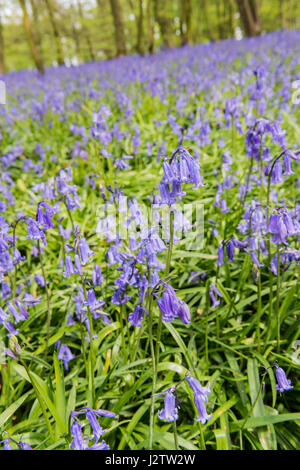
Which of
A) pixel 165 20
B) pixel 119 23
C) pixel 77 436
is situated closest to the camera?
pixel 77 436

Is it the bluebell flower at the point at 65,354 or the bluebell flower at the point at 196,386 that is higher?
the bluebell flower at the point at 196,386

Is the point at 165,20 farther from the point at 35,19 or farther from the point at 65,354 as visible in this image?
the point at 65,354

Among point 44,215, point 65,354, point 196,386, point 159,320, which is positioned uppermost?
point 44,215

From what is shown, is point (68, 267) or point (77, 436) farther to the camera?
point (68, 267)

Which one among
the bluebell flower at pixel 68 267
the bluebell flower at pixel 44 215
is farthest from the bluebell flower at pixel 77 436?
the bluebell flower at pixel 44 215

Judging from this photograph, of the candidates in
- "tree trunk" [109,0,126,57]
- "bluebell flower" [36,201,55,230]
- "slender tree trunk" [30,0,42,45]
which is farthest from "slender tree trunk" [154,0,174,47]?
"bluebell flower" [36,201,55,230]

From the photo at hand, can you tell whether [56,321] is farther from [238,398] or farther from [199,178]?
[199,178]

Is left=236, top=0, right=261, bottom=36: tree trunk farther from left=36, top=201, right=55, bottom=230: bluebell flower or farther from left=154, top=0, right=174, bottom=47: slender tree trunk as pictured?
left=36, top=201, right=55, bottom=230: bluebell flower

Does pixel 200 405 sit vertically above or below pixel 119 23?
below

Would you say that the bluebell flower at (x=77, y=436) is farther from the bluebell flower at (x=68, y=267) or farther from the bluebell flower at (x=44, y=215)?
the bluebell flower at (x=44, y=215)

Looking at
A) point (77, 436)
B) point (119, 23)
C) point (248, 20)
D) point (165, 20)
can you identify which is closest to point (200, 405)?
point (77, 436)

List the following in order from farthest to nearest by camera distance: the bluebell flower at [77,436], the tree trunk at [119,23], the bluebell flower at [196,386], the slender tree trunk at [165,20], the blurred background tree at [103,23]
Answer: the blurred background tree at [103,23] → the slender tree trunk at [165,20] → the tree trunk at [119,23] → the bluebell flower at [196,386] → the bluebell flower at [77,436]

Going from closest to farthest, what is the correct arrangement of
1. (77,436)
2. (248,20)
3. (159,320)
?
1. (77,436)
2. (159,320)
3. (248,20)
